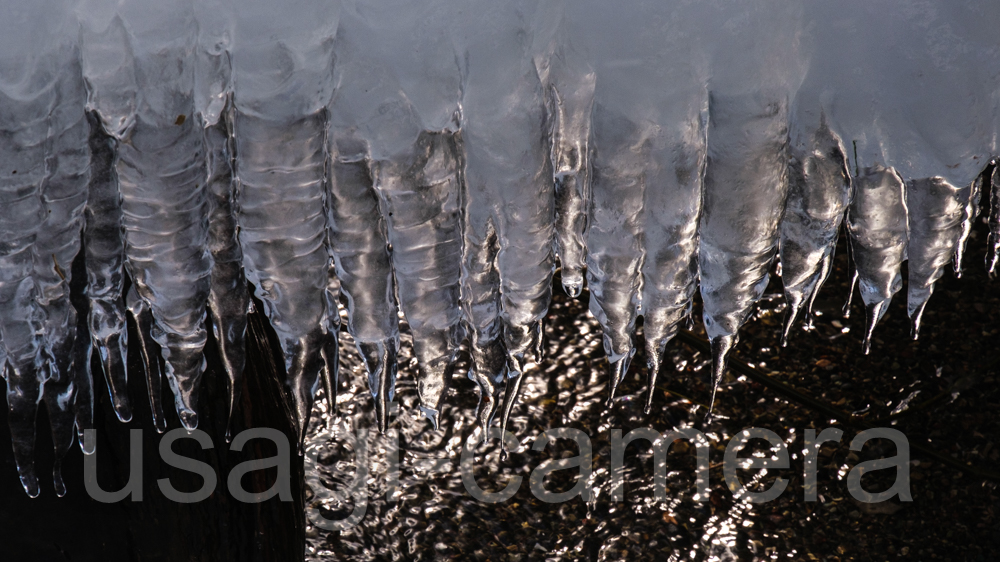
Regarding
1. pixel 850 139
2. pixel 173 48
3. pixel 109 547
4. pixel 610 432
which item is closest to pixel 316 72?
pixel 173 48

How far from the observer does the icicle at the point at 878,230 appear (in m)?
0.43

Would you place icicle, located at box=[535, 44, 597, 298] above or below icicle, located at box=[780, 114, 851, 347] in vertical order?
above

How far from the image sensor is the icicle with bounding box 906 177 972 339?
1.41 feet

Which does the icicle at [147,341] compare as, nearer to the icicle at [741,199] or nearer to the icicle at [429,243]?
the icicle at [429,243]

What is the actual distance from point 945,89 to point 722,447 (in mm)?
1385

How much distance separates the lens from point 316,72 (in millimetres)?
404

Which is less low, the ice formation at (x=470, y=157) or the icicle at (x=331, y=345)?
the ice formation at (x=470, y=157)

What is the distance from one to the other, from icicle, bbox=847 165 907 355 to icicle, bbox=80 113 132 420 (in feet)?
1.39

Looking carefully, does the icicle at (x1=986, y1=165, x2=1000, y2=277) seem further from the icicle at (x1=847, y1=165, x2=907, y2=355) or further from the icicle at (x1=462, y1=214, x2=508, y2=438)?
the icicle at (x1=462, y1=214, x2=508, y2=438)

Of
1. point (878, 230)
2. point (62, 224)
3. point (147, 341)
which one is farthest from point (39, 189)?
point (878, 230)

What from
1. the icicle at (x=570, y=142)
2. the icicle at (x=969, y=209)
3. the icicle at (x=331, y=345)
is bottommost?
the icicle at (x=331, y=345)

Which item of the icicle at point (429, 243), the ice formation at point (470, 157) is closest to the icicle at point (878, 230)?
the ice formation at point (470, 157)

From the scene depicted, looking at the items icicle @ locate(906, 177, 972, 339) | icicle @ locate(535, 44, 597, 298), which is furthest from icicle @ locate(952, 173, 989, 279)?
icicle @ locate(535, 44, 597, 298)

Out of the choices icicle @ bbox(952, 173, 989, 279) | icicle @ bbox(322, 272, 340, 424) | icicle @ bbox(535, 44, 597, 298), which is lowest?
icicle @ bbox(322, 272, 340, 424)
